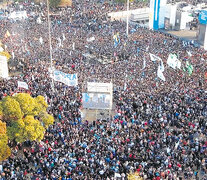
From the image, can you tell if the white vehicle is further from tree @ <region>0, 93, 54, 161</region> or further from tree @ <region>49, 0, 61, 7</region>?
tree @ <region>0, 93, 54, 161</region>

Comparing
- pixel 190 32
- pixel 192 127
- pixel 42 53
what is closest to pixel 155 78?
pixel 192 127

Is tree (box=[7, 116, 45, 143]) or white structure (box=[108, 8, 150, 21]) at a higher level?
white structure (box=[108, 8, 150, 21])

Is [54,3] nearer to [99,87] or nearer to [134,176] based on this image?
[99,87]

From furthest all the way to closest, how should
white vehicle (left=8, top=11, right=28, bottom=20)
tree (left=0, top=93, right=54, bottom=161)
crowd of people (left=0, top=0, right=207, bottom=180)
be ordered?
white vehicle (left=8, top=11, right=28, bottom=20) → tree (left=0, top=93, right=54, bottom=161) → crowd of people (left=0, top=0, right=207, bottom=180)

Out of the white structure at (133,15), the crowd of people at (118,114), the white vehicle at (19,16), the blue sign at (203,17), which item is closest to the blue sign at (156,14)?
the crowd of people at (118,114)

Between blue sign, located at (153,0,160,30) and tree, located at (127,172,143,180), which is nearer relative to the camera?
tree, located at (127,172,143,180)

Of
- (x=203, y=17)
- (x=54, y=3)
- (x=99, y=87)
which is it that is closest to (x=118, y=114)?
(x=99, y=87)

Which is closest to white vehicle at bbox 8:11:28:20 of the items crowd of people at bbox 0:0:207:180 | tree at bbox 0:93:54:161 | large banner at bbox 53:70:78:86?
crowd of people at bbox 0:0:207:180
